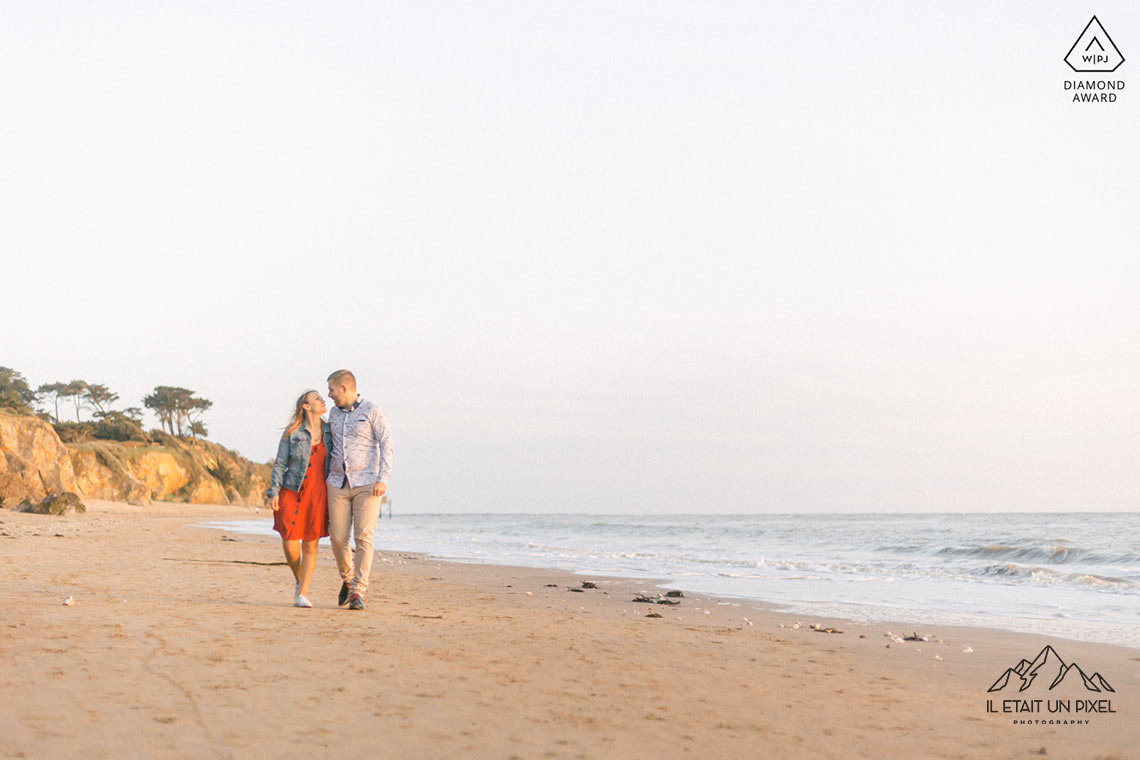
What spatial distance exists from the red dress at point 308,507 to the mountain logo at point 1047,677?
5.35m

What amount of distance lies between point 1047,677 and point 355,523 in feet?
17.7

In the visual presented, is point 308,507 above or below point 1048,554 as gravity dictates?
Result: above

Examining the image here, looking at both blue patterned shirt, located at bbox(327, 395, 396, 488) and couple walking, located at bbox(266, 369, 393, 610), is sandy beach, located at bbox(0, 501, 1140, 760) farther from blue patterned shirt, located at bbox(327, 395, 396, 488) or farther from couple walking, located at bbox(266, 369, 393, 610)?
blue patterned shirt, located at bbox(327, 395, 396, 488)

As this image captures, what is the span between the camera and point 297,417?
7.77m

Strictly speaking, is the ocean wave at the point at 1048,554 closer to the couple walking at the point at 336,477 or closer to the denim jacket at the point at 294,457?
the couple walking at the point at 336,477

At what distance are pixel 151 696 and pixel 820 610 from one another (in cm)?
754

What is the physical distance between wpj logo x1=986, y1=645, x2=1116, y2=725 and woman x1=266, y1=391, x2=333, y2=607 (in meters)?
5.38

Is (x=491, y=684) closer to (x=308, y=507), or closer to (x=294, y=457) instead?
(x=308, y=507)

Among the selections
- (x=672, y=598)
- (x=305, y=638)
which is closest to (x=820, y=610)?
(x=672, y=598)

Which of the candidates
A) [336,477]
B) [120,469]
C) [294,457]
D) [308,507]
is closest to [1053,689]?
[336,477]

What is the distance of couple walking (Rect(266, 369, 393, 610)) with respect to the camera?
7.64 meters

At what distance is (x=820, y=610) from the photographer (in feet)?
32.2

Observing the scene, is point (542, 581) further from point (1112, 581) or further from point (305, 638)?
point (1112, 581)

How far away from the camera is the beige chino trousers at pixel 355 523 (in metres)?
7.62
